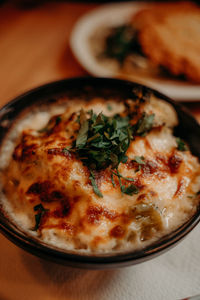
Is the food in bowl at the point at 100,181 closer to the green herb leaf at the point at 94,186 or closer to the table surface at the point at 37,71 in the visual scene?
the green herb leaf at the point at 94,186

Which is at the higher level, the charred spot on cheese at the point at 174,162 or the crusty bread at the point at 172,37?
the charred spot on cheese at the point at 174,162

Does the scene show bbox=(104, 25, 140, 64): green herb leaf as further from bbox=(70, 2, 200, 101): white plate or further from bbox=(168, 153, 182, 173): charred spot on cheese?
bbox=(168, 153, 182, 173): charred spot on cheese

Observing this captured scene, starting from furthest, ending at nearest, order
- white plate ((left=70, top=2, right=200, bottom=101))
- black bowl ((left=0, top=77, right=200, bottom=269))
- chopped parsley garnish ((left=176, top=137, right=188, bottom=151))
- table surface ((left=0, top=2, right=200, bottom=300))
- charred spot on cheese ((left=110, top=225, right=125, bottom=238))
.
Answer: white plate ((left=70, top=2, right=200, bottom=101)), chopped parsley garnish ((left=176, top=137, right=188, bottom=151)), table surface ((left=0, top=2, right=200, bottom=300)), charred spot on cheese ((left=110, top=225, right=125, bottom=238)), black bowl ((left=0, top=77, right=200, bottom=269))

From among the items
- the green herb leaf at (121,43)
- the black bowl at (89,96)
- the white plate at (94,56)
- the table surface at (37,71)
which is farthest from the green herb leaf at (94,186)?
the green herb leaf at (121,43)

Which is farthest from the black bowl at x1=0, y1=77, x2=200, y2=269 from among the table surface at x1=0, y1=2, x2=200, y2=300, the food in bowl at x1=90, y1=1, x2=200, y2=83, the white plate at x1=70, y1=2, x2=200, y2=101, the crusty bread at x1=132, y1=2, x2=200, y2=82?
the crusty bread at x1=132, y1=2, x2=200, y2=82

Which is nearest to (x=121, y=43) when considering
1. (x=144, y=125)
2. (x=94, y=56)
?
(x=94, y=56)

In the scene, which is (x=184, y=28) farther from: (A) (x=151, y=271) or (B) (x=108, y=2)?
(A) (x=151, y=271)
